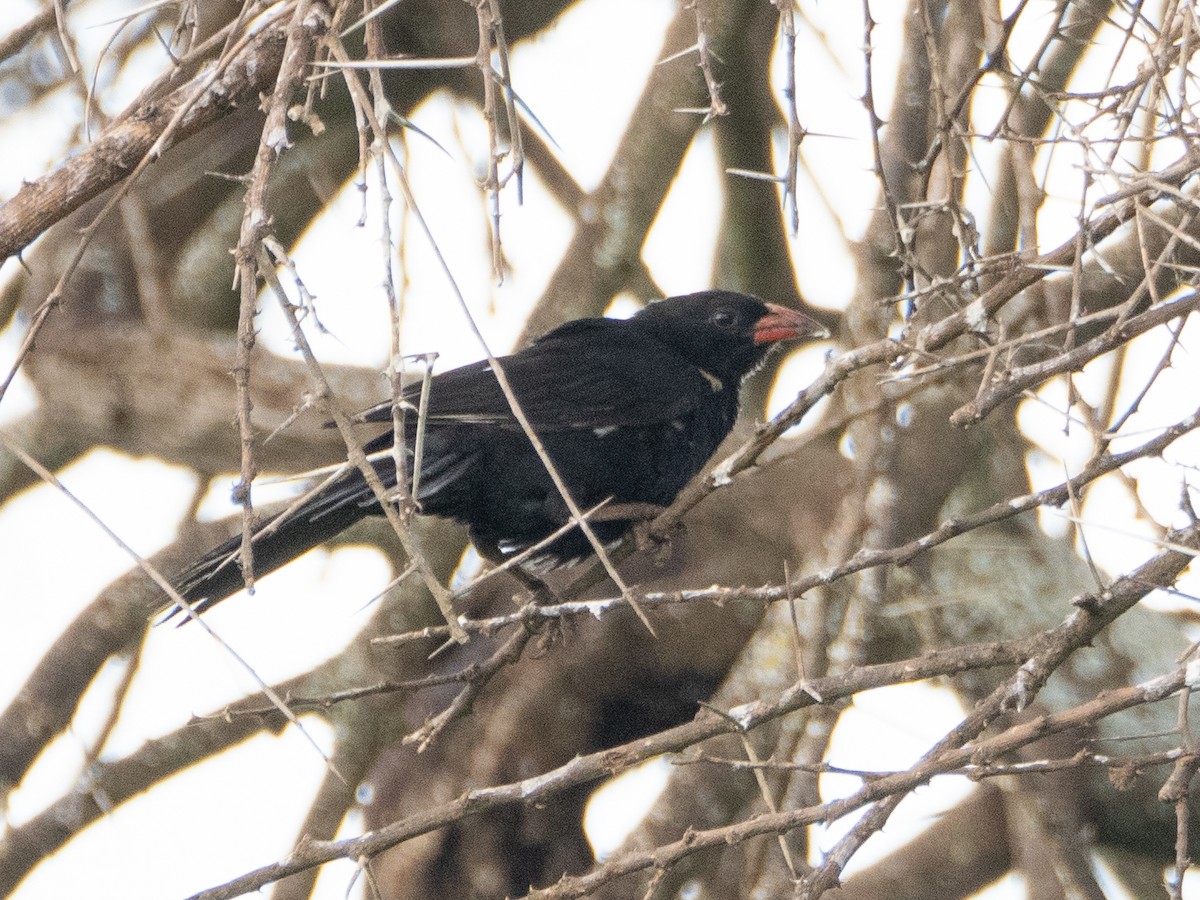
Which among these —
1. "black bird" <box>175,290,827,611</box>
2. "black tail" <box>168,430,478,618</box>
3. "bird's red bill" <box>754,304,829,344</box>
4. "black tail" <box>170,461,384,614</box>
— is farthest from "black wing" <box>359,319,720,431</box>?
"black tail" <box>170,461,384,614</box>

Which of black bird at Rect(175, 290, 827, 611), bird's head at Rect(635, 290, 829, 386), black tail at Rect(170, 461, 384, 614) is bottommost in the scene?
black tail at Rect(170, 461, 384, 614)

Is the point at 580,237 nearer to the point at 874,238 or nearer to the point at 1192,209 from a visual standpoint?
the point at 874,238

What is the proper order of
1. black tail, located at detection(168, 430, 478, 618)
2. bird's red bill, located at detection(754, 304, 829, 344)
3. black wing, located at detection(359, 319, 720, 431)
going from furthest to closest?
bird's red bill, located at detection(754, 304, 829, 344) → black wing, located at detection(359, 319, 720, 431) → black tail, located at detection(168, 430, 478, 618)

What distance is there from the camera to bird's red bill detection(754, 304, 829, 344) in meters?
5.17

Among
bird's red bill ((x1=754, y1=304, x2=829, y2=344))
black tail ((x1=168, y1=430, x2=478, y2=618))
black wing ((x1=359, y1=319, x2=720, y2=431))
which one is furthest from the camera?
bird's red bill ((x1=754, y1=304, x2=829, y2=344))

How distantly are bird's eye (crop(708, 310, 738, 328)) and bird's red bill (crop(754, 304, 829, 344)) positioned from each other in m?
0.09

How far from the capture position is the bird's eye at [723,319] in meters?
5.26

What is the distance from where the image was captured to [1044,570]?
201 inches

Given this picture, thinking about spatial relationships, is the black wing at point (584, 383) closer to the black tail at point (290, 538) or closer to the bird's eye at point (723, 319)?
the bird's eye at point (723, 319)

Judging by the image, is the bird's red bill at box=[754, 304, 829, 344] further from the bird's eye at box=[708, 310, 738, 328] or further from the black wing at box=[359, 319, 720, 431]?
the black wing at box=[359, 319, 720, 431]

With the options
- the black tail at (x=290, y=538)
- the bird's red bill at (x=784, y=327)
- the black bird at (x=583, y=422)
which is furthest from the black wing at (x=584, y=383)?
the black tail at (x=290, y=538)

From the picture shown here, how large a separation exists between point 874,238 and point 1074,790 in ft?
6.43

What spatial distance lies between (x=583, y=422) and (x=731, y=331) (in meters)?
0.91

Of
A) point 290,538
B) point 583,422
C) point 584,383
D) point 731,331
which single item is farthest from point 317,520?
point 731,331
